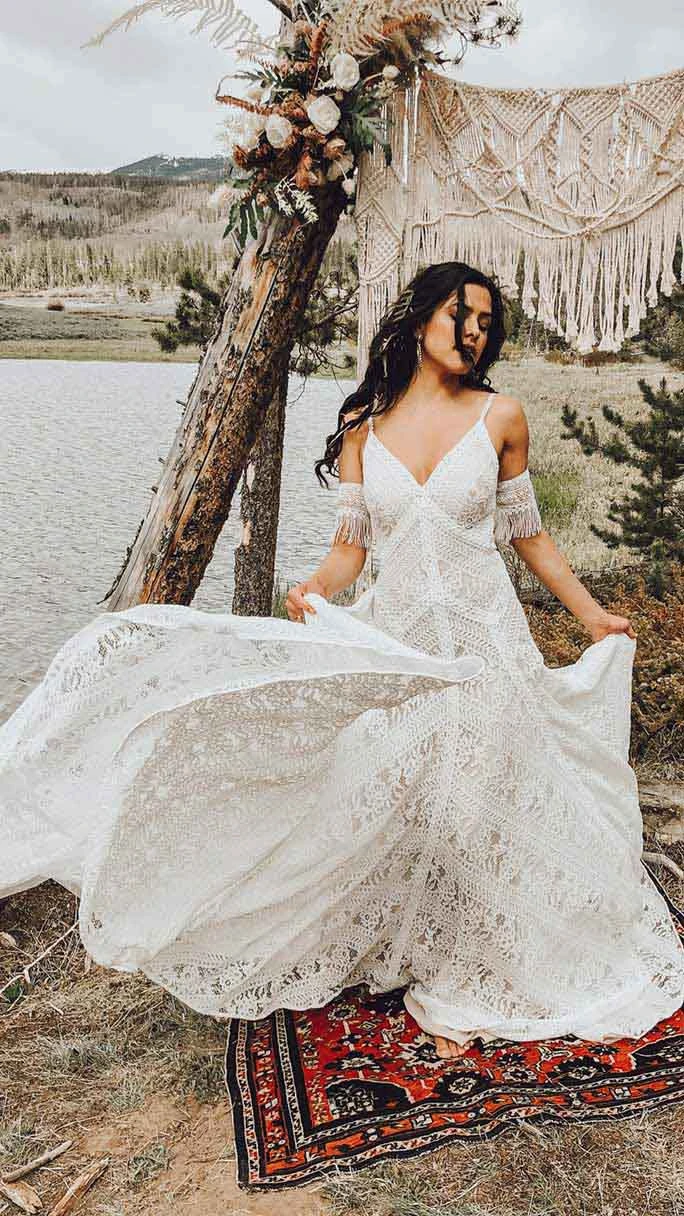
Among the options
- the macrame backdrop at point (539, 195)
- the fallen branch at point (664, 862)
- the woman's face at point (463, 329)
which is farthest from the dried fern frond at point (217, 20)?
the fallen branch at point (664, 862)

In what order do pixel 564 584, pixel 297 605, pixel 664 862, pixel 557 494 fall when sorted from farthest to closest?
pixel 557 494
pixel 664 862
pixel 564 584
pixel 297 605

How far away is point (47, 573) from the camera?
4395mm

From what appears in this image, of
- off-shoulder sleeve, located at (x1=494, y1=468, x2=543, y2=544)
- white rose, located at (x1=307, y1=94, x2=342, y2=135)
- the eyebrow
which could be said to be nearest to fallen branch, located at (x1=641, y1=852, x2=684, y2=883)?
off-shoulder sleeve, located at (x1=494, y1=468, x2=543, y2=544)

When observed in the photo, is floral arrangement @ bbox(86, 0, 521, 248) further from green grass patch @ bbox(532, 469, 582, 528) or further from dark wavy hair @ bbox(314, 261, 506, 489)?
green grass patch @ bbox(532, 469, 582, 528)

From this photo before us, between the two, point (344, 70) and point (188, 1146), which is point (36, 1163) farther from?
point (344, 70)

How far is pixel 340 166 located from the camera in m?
2.89

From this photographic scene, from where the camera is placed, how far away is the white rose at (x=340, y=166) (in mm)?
2885

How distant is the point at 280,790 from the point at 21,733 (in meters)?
0.57

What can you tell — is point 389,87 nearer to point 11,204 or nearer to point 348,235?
point 348,235

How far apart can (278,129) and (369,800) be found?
1808 mm

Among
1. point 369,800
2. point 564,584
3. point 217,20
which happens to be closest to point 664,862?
point 564,584

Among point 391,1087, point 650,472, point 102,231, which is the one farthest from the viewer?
point 650,472

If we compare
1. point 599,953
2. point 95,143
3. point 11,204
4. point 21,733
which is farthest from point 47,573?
point 599,953

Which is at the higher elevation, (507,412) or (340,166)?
(340,166)
